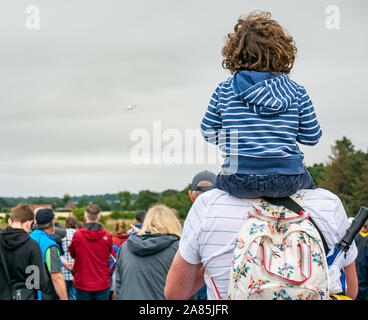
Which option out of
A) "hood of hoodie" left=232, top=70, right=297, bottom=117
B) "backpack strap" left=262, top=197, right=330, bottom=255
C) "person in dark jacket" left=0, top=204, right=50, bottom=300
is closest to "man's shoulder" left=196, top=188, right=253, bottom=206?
"backpack strap" left=262, top=197, right=330, bottom=255

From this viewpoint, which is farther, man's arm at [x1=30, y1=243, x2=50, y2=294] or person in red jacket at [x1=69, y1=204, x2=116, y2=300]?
person in red jacket at [x1=69, y1=204, x2=116, y2=300]

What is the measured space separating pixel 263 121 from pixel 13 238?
179 inches

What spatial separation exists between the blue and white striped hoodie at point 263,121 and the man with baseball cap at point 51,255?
483cm

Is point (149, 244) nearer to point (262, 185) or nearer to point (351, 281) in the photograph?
point (351, 281)

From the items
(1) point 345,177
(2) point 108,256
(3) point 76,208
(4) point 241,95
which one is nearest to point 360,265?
(2) point 108,256

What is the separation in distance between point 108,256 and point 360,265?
4709 mm

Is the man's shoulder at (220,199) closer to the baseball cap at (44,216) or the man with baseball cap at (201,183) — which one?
the man with baseball cap at (201,183)

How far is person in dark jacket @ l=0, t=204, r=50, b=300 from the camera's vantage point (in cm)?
560

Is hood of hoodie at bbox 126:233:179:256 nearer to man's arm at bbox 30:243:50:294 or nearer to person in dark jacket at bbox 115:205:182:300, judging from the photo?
person in dark jacket at bbox 115:205:182:300

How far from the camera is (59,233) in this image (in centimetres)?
998

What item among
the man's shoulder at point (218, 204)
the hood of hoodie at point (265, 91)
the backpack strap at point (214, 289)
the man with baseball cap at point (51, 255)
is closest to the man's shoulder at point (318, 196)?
the man's shoulder at point (218, 204)

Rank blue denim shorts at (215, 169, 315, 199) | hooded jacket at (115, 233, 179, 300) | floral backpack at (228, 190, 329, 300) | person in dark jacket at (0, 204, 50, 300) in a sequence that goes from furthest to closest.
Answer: person in dark jacket at (0, 204, 50, 300), hooded jacket at (115, 233, 179, 300), blue denim shorts at (215, 169, 315, 199), floral backpack at (228, 190, 329, 300)

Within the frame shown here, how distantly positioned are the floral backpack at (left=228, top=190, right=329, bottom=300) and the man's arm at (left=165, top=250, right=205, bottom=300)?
267mm
